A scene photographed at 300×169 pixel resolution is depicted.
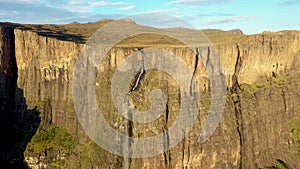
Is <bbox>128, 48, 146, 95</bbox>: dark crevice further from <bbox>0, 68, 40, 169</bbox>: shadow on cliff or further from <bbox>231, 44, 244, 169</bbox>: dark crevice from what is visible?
<bbox>0, 68, 40, 169</bbox>: shadow on cliff

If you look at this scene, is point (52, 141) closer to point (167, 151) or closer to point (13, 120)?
point (13, 120)

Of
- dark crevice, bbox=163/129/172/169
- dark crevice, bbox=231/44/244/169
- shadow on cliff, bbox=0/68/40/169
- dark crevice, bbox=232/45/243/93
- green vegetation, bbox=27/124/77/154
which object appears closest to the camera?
dark crevice, bbox=163/129/172/169

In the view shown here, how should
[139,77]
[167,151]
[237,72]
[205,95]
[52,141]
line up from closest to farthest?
1. [167,151]
2. [139,77]
3. [52,141]
4. [205,95]
5. [237,72]

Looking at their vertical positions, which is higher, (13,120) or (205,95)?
(205,95)

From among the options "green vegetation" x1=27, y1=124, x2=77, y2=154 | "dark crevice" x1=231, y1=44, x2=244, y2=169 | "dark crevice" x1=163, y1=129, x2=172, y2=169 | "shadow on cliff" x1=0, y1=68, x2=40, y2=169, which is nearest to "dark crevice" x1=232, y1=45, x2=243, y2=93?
"dark crevice" x1=231, y1=44, x2=244, y2=169

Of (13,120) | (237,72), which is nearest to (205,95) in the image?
(237,72)

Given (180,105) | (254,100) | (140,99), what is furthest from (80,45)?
(254,100)

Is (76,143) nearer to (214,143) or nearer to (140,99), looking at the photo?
(140,99)
